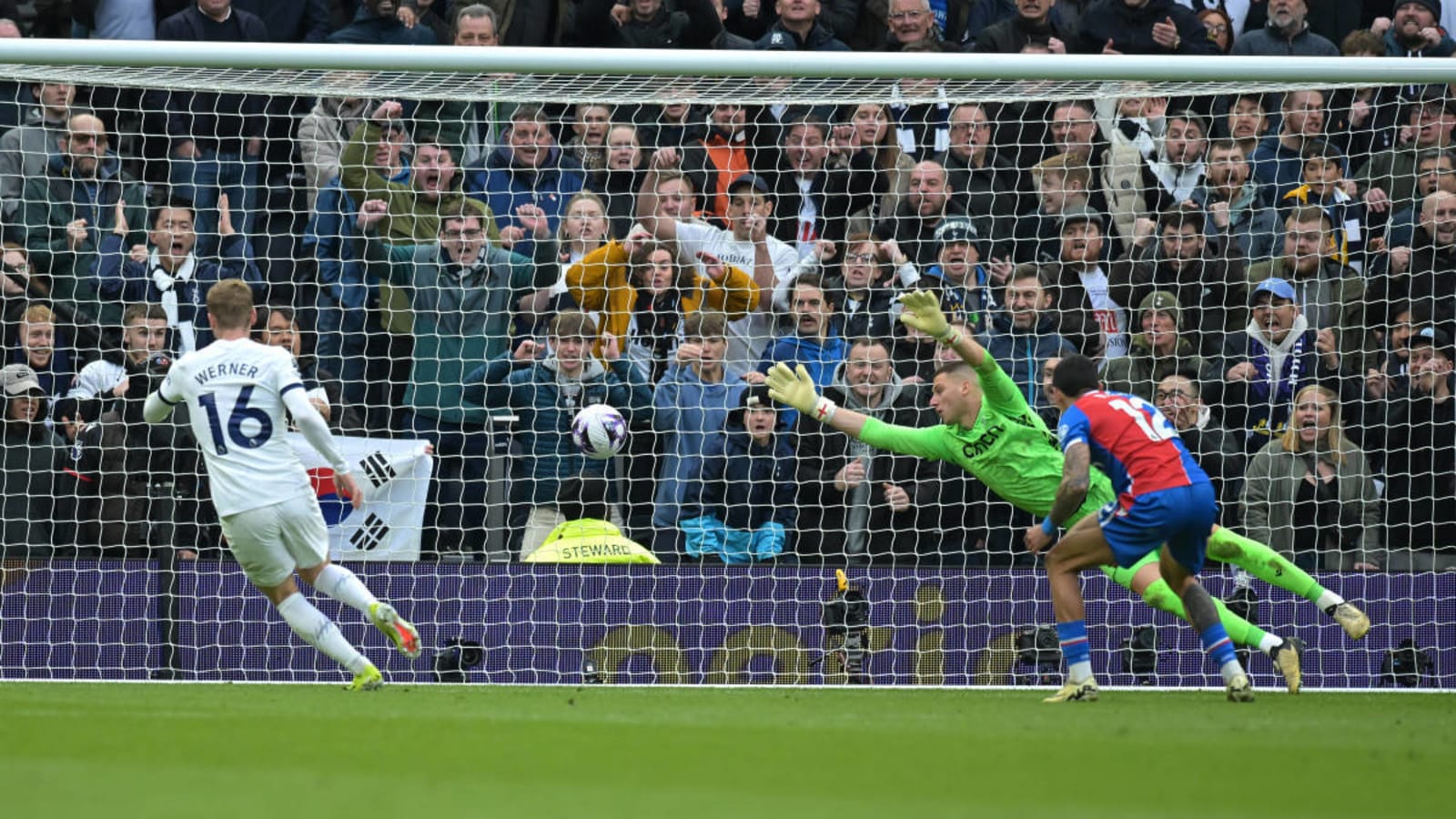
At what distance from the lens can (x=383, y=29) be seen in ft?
42.7

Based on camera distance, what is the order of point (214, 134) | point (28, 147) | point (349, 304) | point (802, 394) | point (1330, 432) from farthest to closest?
point (214, 134), point (28, 147), point (349, 304), point (1330, 432), point (802, 394)

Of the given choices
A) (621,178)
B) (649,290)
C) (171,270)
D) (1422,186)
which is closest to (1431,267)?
(1422,186)

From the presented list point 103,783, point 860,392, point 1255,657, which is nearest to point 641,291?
point 860,392

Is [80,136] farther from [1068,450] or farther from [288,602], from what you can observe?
[1068,450]

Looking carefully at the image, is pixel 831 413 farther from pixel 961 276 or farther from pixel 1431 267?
pixel 1431 267

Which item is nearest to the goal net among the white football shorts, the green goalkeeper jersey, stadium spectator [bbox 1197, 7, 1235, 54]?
the green goalkeeper jersey

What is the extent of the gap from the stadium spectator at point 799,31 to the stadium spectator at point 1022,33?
110 centimetres

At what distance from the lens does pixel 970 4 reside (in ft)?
47.2

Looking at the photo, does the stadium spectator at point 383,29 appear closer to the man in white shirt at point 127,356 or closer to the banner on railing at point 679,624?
the man in white shirt at point 127,356

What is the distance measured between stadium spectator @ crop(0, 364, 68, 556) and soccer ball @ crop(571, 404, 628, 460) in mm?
3235

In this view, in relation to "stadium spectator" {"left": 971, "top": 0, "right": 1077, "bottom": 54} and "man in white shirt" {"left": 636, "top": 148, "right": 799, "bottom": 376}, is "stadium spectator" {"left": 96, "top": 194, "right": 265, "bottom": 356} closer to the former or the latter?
"man in white shirt" {"left": 636, "top": 148, "right": 799, "bottom": 376}

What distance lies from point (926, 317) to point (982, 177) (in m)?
3.44

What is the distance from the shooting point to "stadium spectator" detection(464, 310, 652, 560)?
1141 centimetres

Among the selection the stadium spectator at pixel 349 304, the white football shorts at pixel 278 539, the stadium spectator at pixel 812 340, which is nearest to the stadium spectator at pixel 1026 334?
the stadium spectator at pixel 812 340
